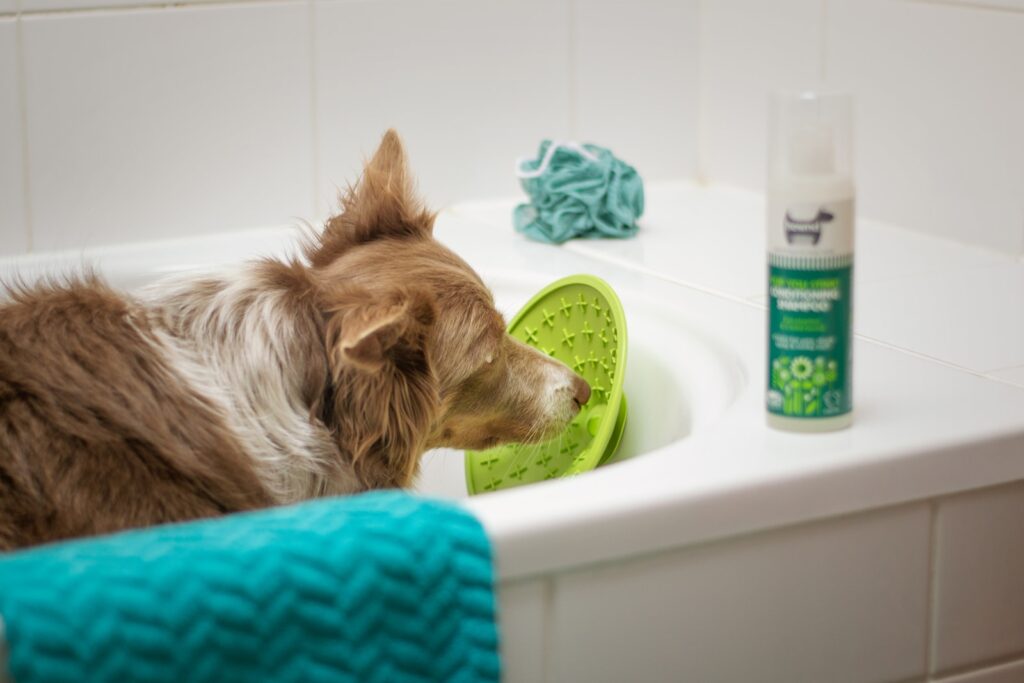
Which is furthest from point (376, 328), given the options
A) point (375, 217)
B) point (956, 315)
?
point (956, 315)

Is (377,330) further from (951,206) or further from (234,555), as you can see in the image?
(951,206)

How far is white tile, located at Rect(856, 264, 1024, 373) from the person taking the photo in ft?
5.49

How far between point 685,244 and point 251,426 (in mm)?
1157

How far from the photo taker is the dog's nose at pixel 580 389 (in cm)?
178

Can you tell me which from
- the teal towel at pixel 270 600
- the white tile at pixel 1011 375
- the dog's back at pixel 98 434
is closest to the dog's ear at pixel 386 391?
the dog's back at pixel 98 434

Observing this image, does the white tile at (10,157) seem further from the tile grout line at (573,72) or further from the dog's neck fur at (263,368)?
the tile grout line at (573,72)

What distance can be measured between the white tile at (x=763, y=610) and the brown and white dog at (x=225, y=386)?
1.14 ft

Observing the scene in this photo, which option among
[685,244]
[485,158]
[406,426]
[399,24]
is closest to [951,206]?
[685,244]

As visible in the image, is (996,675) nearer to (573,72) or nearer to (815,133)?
(815,133)

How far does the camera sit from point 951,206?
2238 mm

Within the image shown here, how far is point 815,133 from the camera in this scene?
1.30 metres

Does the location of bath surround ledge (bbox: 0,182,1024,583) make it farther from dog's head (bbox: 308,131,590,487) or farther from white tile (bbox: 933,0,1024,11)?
white tile (bbox: 933,0,1024,11)

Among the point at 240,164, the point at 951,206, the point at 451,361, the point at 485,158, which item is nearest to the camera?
the point at 451,361

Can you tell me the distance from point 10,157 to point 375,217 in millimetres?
885
